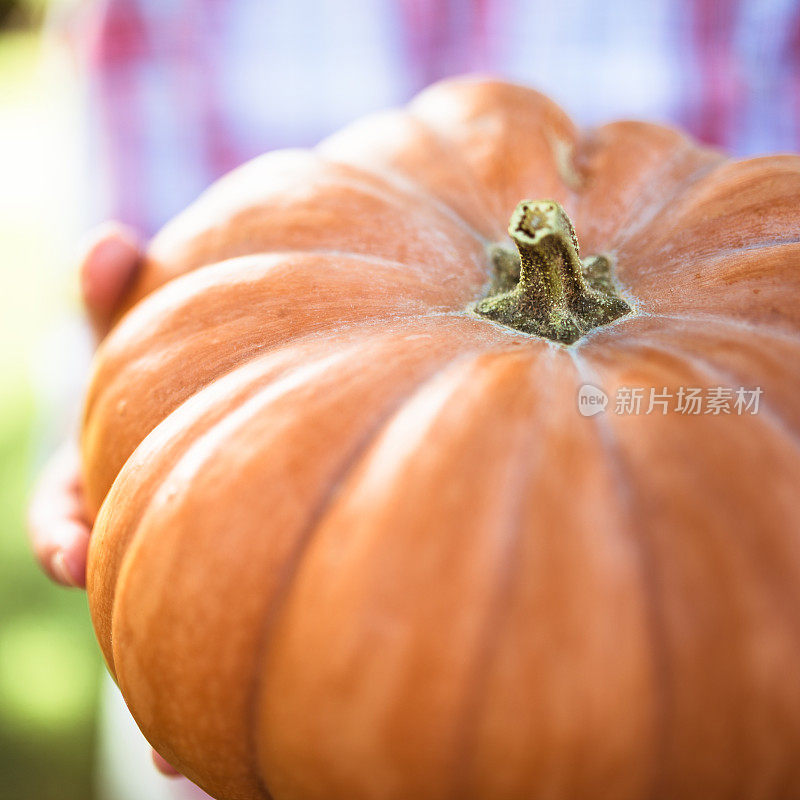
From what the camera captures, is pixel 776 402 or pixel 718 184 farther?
pixel 718 184

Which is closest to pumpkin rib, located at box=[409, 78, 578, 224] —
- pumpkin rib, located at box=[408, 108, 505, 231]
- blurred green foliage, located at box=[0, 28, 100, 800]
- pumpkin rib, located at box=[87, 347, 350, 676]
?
pumpkin rib, located at box=[408, 108, 505, 231]

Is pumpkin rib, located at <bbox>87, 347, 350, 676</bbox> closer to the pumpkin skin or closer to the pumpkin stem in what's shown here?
the pumpkin skin

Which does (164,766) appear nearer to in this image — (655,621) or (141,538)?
(141,538)

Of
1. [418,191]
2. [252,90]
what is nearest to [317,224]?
[418,191]

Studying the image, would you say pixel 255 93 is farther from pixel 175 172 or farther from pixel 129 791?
pixel 129 791

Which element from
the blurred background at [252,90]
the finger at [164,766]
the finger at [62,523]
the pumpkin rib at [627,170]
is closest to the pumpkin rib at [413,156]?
the pumpkin rib at [627,170]

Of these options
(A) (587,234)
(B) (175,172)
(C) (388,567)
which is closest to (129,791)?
(C) (388,567)
